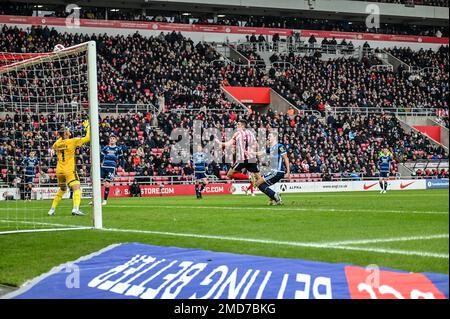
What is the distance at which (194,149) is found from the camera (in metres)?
38.9

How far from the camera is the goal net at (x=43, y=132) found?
1428 cm

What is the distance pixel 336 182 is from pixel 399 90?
51.7 ft

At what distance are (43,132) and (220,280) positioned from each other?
17.4m

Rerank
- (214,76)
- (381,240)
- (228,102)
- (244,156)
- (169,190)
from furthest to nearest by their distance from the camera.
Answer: (214,76) → (228,102) → (169,190) → (244,156) → (381,240)

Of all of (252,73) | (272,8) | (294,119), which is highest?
(272,8)

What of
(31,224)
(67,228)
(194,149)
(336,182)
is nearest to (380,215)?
(67,228)

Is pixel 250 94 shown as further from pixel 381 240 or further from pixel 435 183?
pixel 381 240

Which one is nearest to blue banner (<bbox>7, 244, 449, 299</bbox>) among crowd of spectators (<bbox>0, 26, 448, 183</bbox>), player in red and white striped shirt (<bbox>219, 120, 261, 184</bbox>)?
player in red and white striped shirt (<bbox>219, 120, 261, 184</bbox>)

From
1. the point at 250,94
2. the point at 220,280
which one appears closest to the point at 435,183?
the point at 250,94

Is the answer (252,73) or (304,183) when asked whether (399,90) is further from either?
(304,183)

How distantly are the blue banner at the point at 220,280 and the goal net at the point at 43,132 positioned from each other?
547 cm

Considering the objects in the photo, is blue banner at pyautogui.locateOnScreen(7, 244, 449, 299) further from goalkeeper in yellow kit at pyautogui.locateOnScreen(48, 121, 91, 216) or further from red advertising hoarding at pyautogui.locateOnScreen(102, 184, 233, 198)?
red advertising hoarding at pyautogui.locateOnScreen(102, 184, 233, 198)

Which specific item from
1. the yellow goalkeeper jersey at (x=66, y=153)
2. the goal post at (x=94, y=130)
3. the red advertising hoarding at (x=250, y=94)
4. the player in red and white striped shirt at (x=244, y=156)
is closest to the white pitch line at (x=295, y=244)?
the goal post at (x=94, y=130)

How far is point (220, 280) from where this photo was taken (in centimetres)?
762
